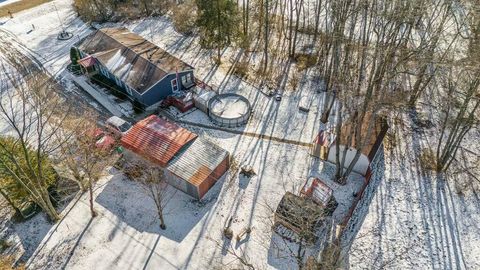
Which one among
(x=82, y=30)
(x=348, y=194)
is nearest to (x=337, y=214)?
(x=348, y=194)

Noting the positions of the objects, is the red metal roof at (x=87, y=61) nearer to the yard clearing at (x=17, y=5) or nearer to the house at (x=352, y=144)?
the yard clearing at (x=17, y=5)

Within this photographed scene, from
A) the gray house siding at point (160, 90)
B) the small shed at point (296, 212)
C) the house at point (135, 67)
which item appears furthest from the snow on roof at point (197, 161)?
the house at point (135, 67)

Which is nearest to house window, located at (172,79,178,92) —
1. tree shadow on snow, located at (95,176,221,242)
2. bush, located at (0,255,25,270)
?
tree shadow on snow, located at (95,176,221,242)

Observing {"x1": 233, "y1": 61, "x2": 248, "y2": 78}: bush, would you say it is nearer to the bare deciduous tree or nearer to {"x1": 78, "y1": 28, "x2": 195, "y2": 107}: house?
{"x1": 78, "y1": 28, "x2": 195, "y2": 107}: house

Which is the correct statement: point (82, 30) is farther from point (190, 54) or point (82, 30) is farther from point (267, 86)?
point (267, 86)

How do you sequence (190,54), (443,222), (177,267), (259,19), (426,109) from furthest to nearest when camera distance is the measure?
(259,19) < (190,54) < (426,109) < (443,222) < (177,267)

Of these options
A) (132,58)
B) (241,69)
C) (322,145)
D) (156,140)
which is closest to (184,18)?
(241,69)
